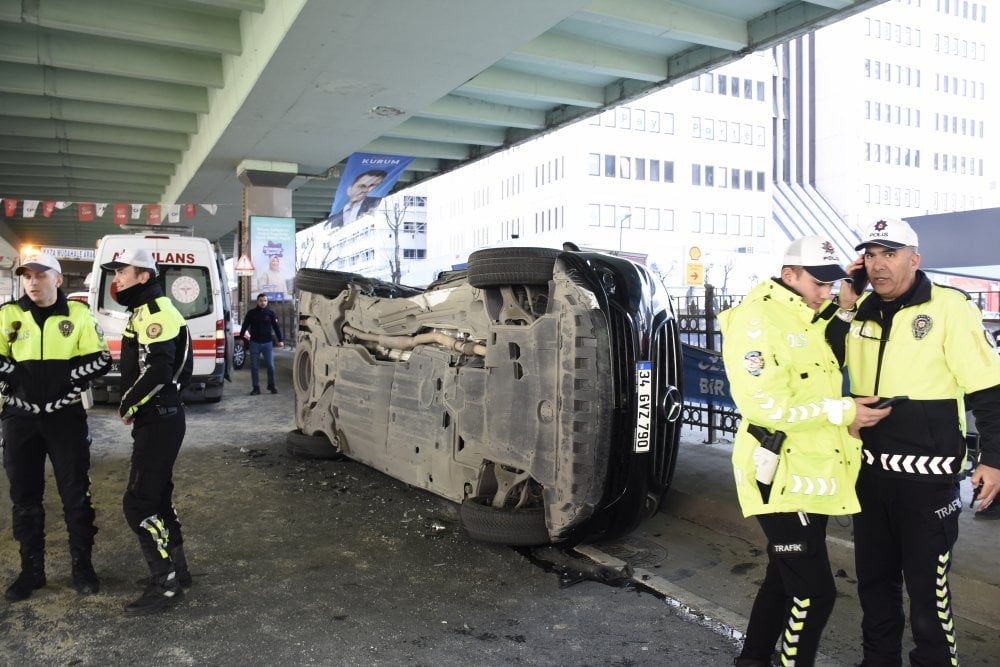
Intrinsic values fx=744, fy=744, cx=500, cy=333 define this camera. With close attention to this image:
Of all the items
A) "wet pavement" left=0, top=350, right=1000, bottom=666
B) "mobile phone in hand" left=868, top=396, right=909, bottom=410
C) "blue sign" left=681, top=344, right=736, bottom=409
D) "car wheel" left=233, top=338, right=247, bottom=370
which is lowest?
"wet pavement" left=0, top=350, right=1000, bottom=666

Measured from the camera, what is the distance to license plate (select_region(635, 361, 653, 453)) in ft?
13.7

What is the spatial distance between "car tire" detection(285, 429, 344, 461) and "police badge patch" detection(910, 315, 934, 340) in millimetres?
5149

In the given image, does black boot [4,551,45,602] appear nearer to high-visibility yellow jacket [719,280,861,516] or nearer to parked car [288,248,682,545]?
parked car [288,248,682,545]

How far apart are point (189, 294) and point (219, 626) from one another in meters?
8.39

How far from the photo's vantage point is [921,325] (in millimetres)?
2926

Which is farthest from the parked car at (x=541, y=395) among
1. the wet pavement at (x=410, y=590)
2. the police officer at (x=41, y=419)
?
the police officer at (x=41, y=419)

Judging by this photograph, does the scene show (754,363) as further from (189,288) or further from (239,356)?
(239,356)

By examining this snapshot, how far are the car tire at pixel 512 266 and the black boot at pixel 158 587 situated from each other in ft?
7.77

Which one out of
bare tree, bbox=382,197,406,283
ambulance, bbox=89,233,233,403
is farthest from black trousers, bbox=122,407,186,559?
bare tree, bbox=382,197,406,283

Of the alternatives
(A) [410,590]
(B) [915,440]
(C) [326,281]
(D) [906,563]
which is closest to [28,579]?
(A) [410,590]

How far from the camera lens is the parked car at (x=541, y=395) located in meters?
4.11

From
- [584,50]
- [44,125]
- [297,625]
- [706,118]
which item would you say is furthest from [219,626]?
[706,118]

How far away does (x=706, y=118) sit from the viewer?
178 ft

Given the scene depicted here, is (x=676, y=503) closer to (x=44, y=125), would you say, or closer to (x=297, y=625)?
(x=297, y=625)
